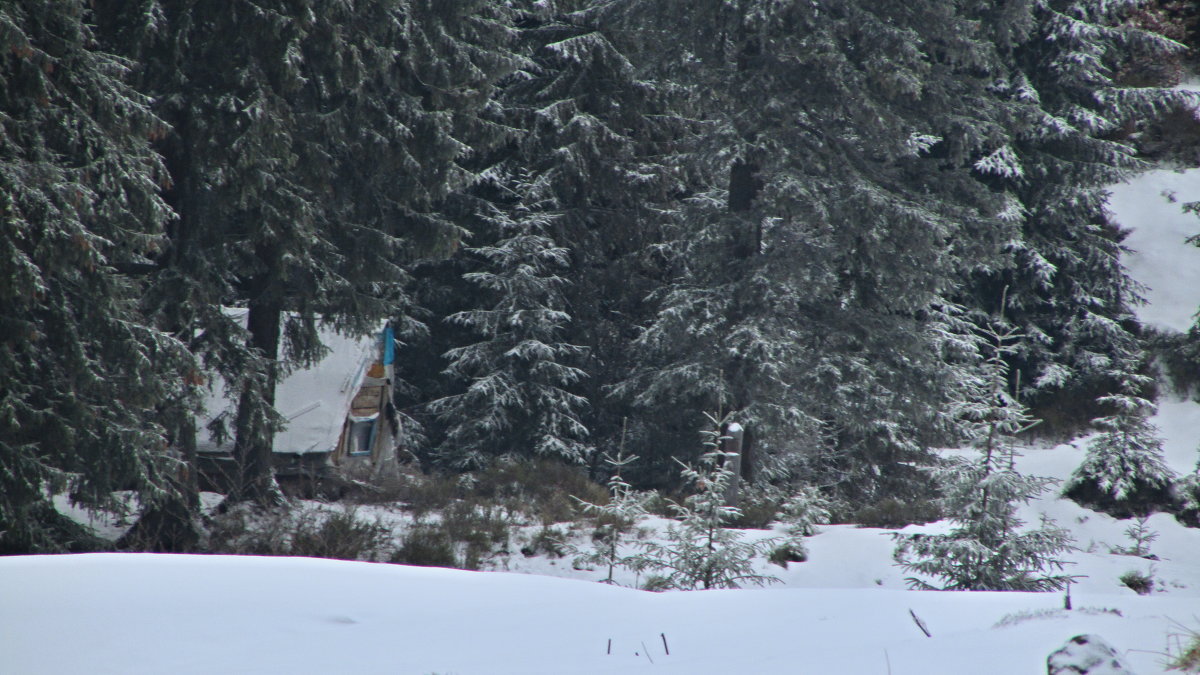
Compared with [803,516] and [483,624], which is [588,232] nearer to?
[803,516]

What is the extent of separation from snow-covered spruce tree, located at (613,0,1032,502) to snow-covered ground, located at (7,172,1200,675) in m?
9.39

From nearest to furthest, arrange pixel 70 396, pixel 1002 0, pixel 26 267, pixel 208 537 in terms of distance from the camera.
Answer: pixel 26 267
pixel 70 396
pixel 208 537
pixel 1002 0

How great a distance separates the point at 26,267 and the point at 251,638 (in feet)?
17.0

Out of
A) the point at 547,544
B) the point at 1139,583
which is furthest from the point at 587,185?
the point at 1139,583

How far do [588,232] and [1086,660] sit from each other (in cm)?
1901

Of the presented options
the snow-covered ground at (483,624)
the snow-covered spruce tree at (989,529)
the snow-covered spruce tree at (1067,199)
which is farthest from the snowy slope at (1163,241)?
the snow-covered ground at (483,624)

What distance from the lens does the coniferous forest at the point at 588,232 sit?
9117 mm

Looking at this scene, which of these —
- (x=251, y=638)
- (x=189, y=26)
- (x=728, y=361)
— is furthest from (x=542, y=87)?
(x=251, y=638)

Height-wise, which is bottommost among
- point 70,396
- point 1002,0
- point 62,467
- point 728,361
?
point 62,467

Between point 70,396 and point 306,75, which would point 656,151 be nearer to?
point 306,75

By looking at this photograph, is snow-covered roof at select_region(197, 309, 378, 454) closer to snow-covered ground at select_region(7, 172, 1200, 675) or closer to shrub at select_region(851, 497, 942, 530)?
shrub at select_region(851, 497, 942, 530)

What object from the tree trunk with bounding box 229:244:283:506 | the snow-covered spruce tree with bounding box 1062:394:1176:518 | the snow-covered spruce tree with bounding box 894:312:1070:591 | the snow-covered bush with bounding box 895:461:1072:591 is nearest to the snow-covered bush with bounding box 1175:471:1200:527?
the snow-covered spruce tree with bounding box 1062:394:1176:518

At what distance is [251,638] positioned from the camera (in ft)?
14.2

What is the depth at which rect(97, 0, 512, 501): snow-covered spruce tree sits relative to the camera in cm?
1090
